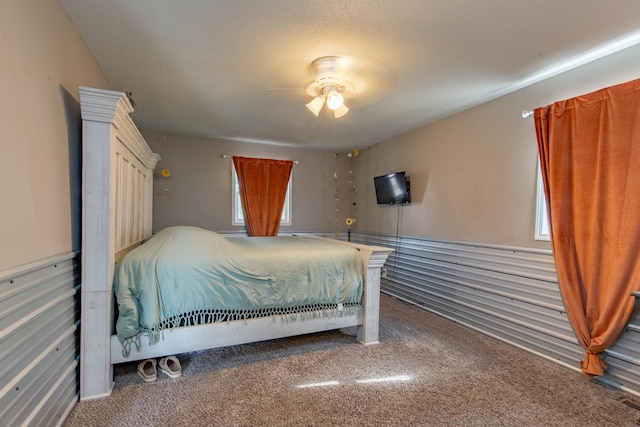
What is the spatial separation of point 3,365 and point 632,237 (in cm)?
318

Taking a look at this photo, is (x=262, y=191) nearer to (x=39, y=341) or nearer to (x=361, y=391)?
(x=361, y=391)

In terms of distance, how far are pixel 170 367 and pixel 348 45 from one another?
98.1 inches

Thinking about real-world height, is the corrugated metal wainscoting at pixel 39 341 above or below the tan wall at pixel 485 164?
below

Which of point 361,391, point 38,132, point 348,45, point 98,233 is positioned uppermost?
point 348,45

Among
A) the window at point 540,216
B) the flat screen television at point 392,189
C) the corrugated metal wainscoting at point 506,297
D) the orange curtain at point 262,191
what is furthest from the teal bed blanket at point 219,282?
the orange curtain at point 262,191

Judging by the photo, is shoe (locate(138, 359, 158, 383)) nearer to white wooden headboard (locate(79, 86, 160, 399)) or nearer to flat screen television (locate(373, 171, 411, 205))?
white wooden headboard (locate(79, 86, 160, 399))

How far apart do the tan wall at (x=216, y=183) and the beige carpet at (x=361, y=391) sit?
7.88ft

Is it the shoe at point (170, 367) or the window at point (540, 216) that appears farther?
the window at point (540, 216)

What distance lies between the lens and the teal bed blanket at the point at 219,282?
185 cm

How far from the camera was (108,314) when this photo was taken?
1766 millimetres

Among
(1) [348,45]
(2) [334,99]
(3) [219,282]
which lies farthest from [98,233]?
(1) [348,45]

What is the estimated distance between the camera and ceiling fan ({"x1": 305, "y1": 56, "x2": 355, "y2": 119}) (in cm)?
217

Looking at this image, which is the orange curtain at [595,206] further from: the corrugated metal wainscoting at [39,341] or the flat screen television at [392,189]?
the corrugated metal wainscoting at [39,341]

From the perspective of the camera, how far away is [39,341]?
1.32 meters
